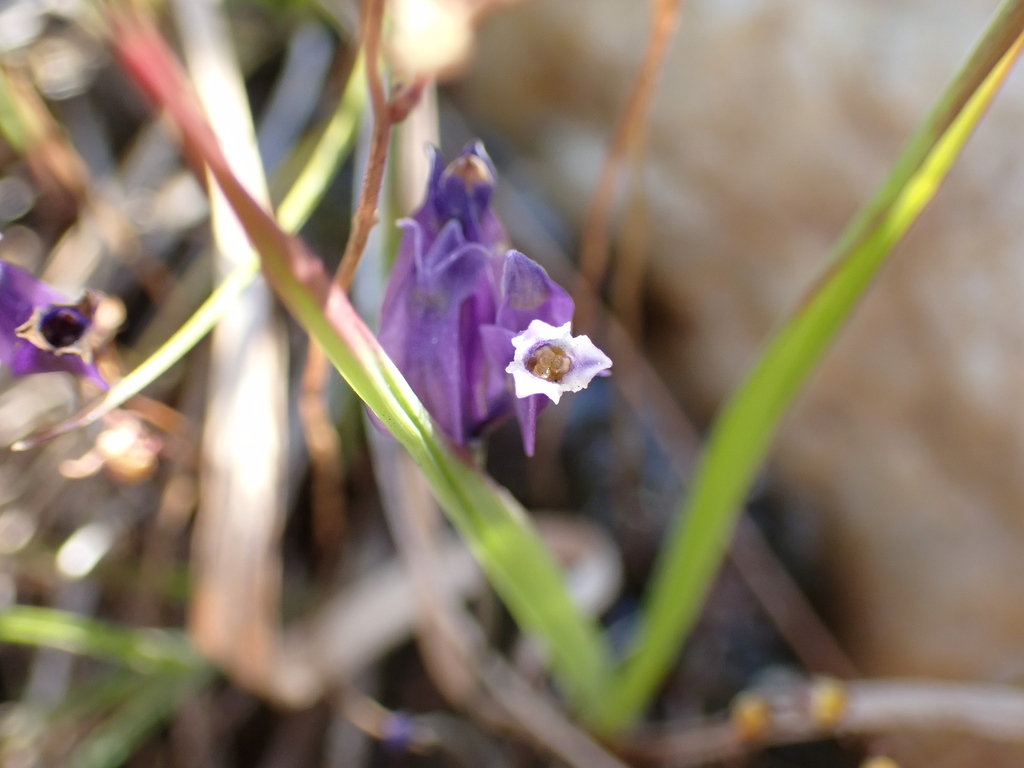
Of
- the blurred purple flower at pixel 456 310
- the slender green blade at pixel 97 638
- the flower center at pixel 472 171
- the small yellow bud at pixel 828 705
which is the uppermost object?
the flower center at pixel 472 171

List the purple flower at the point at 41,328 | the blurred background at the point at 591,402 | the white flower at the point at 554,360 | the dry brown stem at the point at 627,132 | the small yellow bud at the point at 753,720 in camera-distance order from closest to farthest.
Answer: the white flower at the point at 554,360
the purple flower at the point at 41,328
the dry brown stem at the point at 627,132
the small yellow bud at the point at 753,720
the blurred background at the point at 591,402

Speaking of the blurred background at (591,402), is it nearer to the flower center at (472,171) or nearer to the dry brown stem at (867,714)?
the dry brown stem at (867,714)

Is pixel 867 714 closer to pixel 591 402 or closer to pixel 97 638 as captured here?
pixel 591 402

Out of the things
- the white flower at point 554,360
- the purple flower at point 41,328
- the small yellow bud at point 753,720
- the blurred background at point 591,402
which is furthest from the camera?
the blurred background at point 591,402

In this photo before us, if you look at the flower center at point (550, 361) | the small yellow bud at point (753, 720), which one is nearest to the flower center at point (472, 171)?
the flower center at point (550, 361)

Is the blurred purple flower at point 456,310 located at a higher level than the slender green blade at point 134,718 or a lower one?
higher

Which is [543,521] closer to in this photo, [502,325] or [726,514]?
[726,514]
